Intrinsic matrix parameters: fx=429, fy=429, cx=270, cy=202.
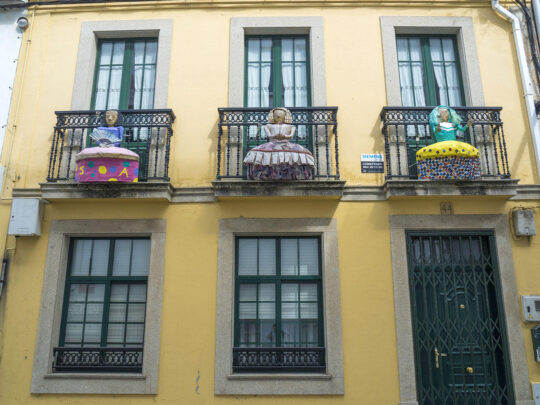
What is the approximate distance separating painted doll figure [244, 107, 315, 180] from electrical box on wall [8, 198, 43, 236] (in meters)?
3.31

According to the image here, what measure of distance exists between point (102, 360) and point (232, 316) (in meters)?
1.98

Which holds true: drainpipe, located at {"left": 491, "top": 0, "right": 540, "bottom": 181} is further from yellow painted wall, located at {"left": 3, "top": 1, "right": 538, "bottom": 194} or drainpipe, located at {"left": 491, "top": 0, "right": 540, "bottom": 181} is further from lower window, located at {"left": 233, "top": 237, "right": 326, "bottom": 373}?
lower window, located at {"left": 233, "top": 237, "right": 326, "bottom": 373}

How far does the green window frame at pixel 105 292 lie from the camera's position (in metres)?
6.46

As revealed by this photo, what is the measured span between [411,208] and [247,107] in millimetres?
3055

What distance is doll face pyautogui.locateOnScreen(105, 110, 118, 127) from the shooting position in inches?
271

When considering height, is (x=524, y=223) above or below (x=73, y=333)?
above

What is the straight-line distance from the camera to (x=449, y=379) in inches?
241

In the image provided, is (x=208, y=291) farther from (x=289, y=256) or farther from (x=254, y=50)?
(x=254, y=50)

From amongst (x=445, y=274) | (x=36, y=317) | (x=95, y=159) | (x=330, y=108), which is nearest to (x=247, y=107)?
(x=330, y=108)

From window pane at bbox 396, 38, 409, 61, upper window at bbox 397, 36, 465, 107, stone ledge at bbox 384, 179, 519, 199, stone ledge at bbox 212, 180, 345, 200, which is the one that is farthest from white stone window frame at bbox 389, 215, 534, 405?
window pane at bbox 396, 38, 409, 61

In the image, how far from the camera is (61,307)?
6547 millimetres

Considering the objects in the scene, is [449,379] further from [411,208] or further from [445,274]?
[411,208]

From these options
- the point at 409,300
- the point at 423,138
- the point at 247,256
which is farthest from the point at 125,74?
the point at 409,300

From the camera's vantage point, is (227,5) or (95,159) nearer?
(95,159)
